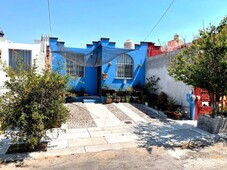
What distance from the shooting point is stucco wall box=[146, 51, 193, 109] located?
11844 millimetres

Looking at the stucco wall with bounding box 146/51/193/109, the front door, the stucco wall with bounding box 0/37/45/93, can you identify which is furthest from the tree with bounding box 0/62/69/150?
the front door

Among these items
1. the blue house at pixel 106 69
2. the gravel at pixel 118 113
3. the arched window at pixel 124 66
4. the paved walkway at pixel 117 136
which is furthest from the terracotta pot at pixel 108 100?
the paved walkway at pixel 117 136

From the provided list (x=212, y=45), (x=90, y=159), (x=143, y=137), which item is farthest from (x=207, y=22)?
(x=90, y=159)

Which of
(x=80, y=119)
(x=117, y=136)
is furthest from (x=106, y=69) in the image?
(x=117, y=136)

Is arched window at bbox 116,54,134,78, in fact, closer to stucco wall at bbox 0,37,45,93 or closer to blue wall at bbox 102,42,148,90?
blue wall at bbox 102,42,148,90

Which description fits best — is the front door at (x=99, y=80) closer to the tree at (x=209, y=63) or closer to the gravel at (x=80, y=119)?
the gravel at (x=80, y=119)

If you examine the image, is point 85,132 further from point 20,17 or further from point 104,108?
point 20,17

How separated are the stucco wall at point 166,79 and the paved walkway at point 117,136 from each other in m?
2.10

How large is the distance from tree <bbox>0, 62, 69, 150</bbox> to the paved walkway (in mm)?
732

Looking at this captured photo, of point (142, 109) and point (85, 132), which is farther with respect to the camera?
point (142, 109)

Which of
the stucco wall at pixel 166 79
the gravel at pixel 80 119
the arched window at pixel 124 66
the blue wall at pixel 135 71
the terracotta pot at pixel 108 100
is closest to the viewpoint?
the gravel at pixel 80 119

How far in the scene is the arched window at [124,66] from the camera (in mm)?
16828

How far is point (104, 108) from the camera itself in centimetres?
1344

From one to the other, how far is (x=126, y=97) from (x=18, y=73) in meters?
10.1
